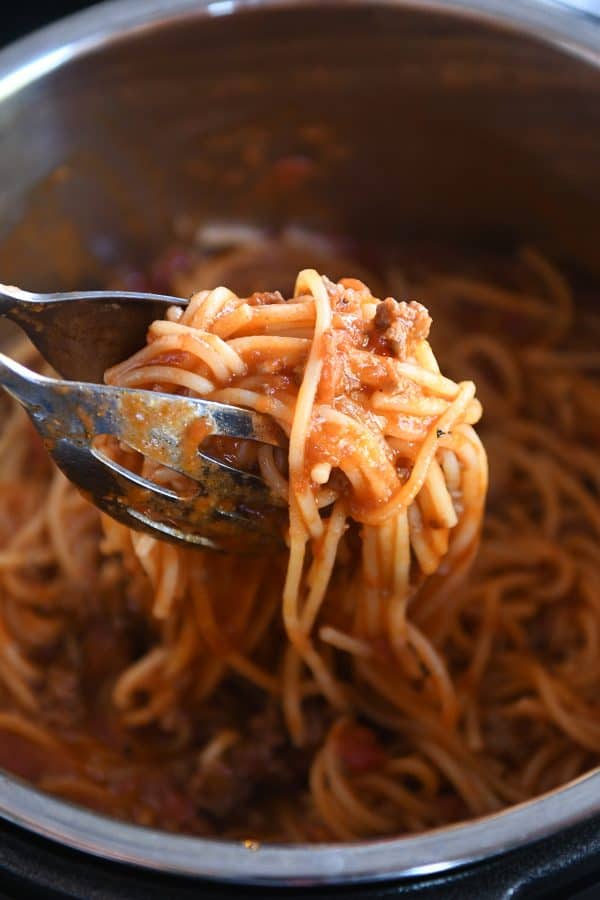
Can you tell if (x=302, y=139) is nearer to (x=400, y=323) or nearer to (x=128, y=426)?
Result: (x=400, y=323)

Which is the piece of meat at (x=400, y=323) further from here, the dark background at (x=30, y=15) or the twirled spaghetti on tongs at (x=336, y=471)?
the dark background at (x=30, y=15)

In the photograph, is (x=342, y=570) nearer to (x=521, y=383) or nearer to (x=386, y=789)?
(x=386, y=789)

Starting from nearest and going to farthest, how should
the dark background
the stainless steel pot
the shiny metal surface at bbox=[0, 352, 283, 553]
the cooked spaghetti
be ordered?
the shiny metal surface at bbox=[0, 352, 283, 553] < the cooked spaghetti < the stainless steel pot < the dark background

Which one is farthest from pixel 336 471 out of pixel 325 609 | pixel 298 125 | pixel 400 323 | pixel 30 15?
pixel 30 15

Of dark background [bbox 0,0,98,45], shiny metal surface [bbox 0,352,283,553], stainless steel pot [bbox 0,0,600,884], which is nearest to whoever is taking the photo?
shiny metal surface [bbox 0,352,283,553]

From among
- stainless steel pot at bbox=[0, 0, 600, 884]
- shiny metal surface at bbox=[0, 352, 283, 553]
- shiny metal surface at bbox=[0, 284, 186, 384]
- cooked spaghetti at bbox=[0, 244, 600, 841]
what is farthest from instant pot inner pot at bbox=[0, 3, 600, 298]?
shiny metal surface at bbox=[0, 352, 283, 553]

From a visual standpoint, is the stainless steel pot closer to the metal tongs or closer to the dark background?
the dark background

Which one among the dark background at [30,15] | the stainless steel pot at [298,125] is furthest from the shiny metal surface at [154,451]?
the dark background at [30,15]
